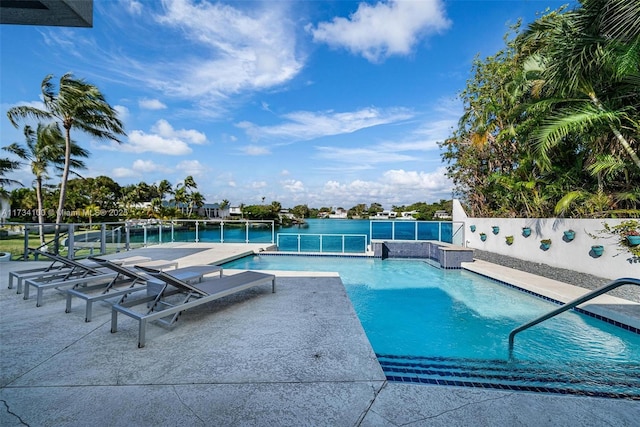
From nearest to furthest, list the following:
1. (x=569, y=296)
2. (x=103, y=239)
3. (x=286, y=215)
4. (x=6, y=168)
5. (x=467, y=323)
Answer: (x=467, y=323) → (x=569, y=296) → (x=103, y=239) → (x=6, y=168) → (x=286, y=215)

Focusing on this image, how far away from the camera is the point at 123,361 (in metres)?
2.40

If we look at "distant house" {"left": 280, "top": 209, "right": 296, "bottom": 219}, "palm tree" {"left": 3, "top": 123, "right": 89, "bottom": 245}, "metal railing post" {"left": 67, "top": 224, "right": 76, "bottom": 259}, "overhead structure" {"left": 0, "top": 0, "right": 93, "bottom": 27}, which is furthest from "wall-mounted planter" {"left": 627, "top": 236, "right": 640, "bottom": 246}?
"distant house" {"left": 280, "top": 209, "right": 296, "bottom": 219}

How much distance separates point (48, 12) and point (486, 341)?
5636 mm

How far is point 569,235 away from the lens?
640 centimetres

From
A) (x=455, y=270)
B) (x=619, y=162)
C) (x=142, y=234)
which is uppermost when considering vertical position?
(x=619, y=162)

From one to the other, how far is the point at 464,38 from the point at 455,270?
8264 millimetres

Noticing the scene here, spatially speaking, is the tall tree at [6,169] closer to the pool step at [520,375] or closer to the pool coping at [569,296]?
the pool step at [520,375]

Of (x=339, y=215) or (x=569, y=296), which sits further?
(x=339, y=215)

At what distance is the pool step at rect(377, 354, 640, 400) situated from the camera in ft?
7.50

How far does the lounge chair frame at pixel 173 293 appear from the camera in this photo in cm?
274

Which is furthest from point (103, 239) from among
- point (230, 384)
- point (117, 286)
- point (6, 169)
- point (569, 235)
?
point (569, 235)

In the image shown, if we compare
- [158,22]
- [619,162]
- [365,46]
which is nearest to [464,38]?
[365,46]

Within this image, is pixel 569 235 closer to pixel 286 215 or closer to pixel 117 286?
pixel 117 286

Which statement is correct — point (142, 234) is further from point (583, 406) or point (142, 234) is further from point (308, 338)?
point (583, 406)
